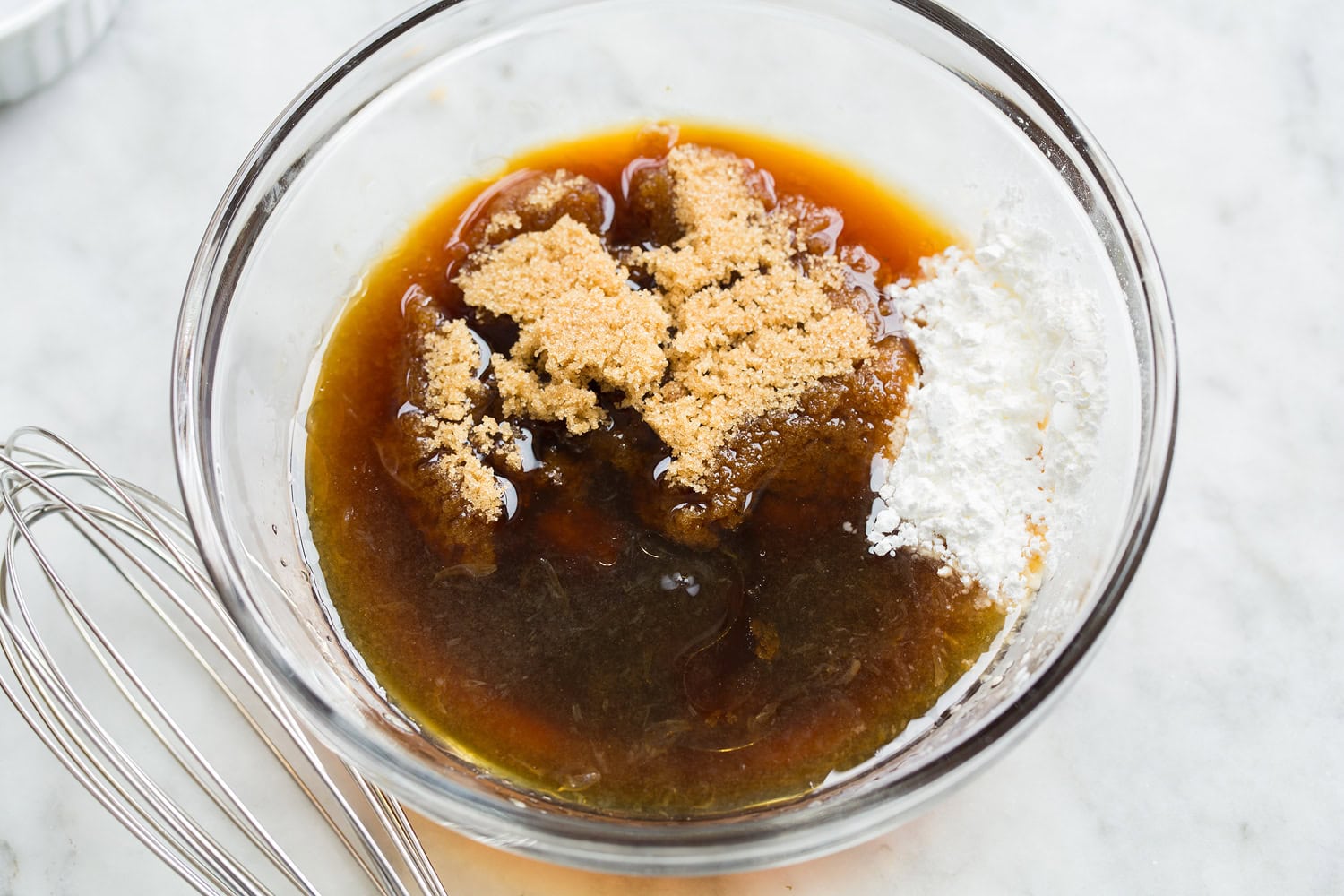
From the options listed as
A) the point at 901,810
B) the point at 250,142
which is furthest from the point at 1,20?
the point at 901,810

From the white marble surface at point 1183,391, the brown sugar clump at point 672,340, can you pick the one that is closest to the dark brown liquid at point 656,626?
the brown sugar clump at point 672,340

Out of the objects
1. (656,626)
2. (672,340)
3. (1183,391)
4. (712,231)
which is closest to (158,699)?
(656,626)

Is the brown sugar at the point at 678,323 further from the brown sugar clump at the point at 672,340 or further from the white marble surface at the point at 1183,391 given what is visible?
the white marble surface at the point at 1183,391

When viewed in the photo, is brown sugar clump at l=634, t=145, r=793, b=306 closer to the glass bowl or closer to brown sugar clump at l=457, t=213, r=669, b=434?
brown sugar clump at l=457, t=213, r=669, b=434

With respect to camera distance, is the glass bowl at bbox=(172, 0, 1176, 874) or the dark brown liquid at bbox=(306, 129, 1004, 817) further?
the dark brown liquid at bbox=(306, 129, 1004, 817)

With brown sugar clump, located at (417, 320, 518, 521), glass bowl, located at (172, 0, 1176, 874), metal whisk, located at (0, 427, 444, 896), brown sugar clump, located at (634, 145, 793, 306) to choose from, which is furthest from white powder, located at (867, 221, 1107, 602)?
metal whisk, located at (0, 427, 444, 896)

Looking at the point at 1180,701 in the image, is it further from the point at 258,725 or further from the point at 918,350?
the point at 258,725

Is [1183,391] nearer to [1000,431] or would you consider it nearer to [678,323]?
[1000,431]
